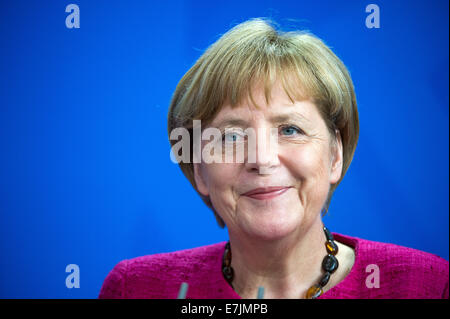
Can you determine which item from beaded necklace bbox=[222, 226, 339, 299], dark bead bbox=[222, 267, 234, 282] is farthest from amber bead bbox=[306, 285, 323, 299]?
dark bead bbox=[222, 267, 234, 282]

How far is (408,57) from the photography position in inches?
75.4

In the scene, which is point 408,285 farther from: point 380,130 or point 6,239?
point 6,239

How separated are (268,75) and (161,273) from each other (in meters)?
0.68

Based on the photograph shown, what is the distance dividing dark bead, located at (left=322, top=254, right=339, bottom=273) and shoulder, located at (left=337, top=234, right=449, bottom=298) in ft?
0.17

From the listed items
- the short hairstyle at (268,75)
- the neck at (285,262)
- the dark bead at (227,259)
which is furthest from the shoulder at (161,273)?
the short hairstyle at (268,75)

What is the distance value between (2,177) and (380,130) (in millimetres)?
1399

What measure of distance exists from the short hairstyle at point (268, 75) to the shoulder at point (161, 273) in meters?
0.40

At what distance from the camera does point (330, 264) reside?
1.38m

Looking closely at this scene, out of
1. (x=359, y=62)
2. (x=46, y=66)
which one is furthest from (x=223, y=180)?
(x=46, y=66)

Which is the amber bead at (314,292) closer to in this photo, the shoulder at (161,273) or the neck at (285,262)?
the neck at (285,262)

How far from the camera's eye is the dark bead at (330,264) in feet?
4.50

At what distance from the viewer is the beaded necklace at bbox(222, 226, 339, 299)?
1.33 meters

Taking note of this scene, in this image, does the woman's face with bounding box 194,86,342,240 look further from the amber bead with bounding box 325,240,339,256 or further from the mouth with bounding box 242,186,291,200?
the amber bead with bounding box 325,240,339,256

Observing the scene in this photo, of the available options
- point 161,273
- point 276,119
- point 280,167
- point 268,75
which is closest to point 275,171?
point 280,167
